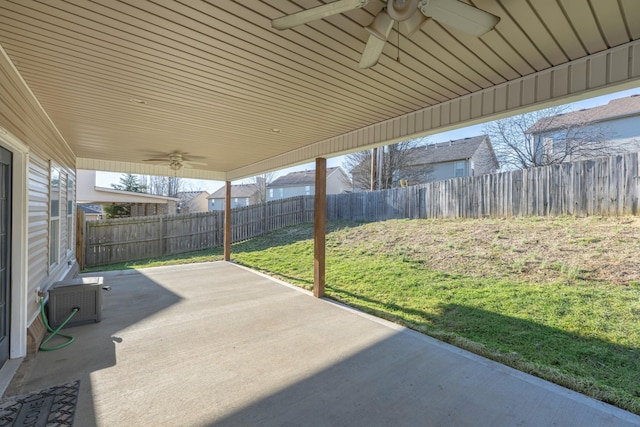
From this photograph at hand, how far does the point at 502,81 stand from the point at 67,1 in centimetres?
351

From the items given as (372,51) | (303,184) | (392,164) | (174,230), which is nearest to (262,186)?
(303,184)

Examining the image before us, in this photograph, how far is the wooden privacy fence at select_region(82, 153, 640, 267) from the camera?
6215 mm

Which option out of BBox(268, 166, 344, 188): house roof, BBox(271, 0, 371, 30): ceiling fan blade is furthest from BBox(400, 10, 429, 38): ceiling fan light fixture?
BBox(268, 166, 344, 188): house roof

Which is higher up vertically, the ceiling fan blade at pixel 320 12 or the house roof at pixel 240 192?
the house roof at pixel 240 192

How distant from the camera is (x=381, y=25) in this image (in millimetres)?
1806

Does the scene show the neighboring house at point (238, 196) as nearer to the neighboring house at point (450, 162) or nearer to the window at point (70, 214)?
the neighboring house at point (450, 162)

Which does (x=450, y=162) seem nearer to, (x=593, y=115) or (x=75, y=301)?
(x=593, y=115)

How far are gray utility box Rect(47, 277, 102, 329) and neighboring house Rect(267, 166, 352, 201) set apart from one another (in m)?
22.8

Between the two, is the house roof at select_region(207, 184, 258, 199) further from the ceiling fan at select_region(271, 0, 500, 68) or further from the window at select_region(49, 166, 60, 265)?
the ceiling fan at select_region(271, 0, 500, 68)

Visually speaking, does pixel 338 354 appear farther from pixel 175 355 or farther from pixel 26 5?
pixel 26 5

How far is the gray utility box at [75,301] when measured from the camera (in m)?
3.72

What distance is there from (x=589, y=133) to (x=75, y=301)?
55.8 ft

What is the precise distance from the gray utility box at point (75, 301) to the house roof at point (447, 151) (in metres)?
17.5

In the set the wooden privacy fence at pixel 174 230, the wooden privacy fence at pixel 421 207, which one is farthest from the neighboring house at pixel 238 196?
the wooden privacy fence at pixel 421 207
